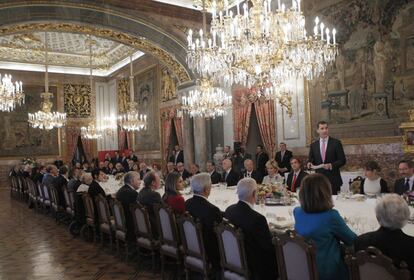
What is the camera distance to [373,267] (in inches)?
79.9

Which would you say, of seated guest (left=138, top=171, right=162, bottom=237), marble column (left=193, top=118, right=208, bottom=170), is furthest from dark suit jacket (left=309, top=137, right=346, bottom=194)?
marble column (left=193, top=118, right=208, bottom=170)

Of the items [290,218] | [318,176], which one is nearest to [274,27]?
[290,218]

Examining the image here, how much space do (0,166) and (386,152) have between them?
55.7 ft

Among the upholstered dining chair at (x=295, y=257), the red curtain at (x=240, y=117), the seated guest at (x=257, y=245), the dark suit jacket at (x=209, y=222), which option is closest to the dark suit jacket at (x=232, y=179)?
the dark suit jacket at (x=209, y=222)

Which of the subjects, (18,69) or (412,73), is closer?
(412,73)

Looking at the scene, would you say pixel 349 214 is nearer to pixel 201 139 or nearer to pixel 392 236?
pixel 392 236

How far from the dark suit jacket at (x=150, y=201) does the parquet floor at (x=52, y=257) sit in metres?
0.63

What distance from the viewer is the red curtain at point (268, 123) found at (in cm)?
1060

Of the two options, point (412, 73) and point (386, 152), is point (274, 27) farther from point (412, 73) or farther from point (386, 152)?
point (386, 152)

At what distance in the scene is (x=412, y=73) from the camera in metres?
7.06

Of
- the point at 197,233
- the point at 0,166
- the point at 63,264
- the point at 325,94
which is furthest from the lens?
the point at 0,166

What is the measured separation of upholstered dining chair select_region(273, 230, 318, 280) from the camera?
2371mm

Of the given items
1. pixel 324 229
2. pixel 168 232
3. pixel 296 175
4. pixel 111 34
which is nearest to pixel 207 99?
pixel 296 175

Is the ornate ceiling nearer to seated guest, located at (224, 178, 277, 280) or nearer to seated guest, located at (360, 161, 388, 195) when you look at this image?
seated guest, located at (360, 161, 388, 195)
